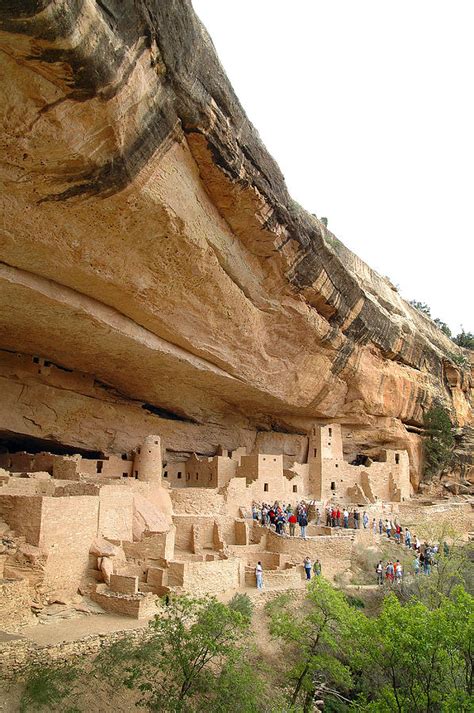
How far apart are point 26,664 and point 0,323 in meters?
8.34

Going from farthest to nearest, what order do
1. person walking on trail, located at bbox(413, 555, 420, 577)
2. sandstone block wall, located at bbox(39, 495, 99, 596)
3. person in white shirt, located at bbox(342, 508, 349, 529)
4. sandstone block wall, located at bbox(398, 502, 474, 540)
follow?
sandstone block wall, located at bbox(398, 502, 474, 540)
person in white shirt, located at bbox(342, 508, 349, 529)
person walking on trail, located at bbox(413, 555, 420, 577)
sandstone block wall, located at bbox(39, 495, 99, 596)

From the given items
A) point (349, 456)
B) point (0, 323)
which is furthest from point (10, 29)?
point (349, 456)

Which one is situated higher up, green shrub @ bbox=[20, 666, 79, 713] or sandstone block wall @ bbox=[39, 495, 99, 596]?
sandstone block wall @ bbox=[39, 495, 99, 596]

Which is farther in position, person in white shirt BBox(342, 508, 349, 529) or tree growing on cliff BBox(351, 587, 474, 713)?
person in white shirt BBox(342, 508, 349, 529)

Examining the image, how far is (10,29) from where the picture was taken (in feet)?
23.3

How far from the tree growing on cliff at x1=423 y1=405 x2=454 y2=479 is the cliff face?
0.71 meters

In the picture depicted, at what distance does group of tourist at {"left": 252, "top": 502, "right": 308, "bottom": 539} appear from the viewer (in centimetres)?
1573

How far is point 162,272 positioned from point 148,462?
21.2 feet

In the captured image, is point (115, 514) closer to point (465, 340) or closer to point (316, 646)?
point (316, 646)

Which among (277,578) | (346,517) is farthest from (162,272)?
(346,517)

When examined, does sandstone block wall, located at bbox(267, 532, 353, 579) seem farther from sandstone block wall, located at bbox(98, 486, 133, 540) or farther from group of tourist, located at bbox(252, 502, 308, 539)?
sandstone block wall, located at bbox(98, 486, 133, 540)

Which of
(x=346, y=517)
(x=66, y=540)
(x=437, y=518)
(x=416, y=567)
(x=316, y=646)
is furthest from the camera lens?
(x=437, y=518)

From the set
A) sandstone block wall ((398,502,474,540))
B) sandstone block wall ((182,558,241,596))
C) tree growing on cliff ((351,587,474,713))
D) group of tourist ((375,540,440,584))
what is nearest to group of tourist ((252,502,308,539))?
group of tourist ((375,540,440,584))

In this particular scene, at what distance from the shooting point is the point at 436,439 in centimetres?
2530
